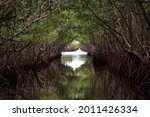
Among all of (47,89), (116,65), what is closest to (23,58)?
(116,65)

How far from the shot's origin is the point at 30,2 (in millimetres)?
12719

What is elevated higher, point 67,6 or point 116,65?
point 67,6

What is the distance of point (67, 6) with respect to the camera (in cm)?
1379

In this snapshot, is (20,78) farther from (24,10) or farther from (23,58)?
(24,10)

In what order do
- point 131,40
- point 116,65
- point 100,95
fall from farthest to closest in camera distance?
point 116,65 < point 131,40 < point 100,95

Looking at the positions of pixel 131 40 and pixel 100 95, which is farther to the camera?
pixel 131 40

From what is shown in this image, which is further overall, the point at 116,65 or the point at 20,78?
the point at 116,65

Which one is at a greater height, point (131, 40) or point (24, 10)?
point (24, 10)

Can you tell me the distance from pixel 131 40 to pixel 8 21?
4935 millimetres

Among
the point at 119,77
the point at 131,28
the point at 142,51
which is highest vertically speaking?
the point at 131,28

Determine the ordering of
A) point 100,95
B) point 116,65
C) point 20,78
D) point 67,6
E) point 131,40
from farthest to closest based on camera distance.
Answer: point 116,65 → point 20,78 → point 131,40 → point 67,6 → point 100,95

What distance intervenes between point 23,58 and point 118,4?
8.33 meters

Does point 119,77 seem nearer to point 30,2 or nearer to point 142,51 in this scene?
point 142,51

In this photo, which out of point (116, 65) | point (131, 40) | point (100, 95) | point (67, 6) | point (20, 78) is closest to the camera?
point (100, 95)
